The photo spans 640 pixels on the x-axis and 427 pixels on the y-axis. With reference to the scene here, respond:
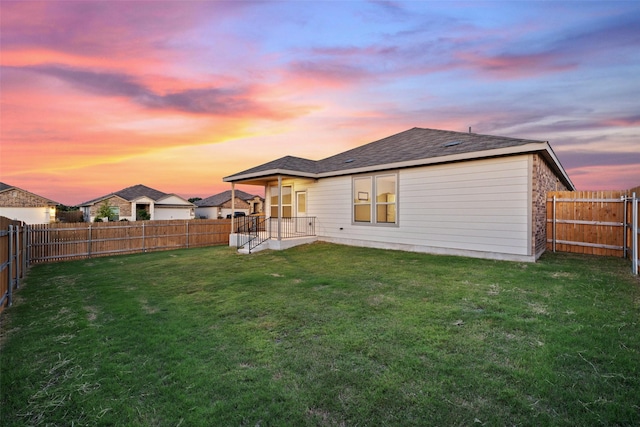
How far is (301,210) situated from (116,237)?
8.26m

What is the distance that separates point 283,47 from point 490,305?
31.5ft

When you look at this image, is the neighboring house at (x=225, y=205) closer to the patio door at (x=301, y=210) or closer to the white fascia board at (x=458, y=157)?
→ the patio door at (x=301, y=210)

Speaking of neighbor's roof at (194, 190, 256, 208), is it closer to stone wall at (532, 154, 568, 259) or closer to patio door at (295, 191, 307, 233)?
patio door at (295, 191, 307, 233)

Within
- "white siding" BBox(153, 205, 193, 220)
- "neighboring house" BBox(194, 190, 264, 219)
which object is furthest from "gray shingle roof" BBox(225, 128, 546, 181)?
"neighboring house" BBox(194, 190, 264, 219)

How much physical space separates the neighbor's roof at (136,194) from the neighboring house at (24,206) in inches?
168

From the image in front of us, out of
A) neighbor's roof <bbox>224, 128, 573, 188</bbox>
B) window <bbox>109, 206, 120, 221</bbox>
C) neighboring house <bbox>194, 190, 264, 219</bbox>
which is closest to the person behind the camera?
neighbor's roof <bbox>224, 128, 573, 188</bbox>

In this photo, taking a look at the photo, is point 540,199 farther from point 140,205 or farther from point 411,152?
point 140,205

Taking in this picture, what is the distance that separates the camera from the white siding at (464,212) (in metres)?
8.02

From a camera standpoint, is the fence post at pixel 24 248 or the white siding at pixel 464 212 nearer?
the white siding at pixel 464 212

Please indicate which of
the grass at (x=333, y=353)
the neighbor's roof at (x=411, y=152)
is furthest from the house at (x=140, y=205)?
the grass at (x=333, y=353)

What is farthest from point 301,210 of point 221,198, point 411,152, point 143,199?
point 221,198

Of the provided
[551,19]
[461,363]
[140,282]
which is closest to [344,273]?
[461,363]

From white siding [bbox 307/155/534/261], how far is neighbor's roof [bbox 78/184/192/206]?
31481 millimetres

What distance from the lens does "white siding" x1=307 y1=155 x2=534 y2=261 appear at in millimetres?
8016
